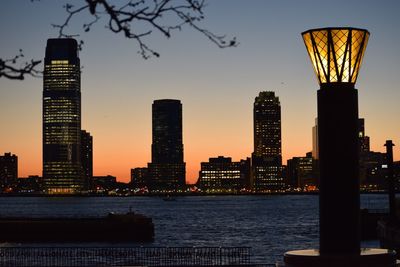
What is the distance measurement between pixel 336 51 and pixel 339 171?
7.67 feet

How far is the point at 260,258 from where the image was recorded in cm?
6088

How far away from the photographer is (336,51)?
1564cm

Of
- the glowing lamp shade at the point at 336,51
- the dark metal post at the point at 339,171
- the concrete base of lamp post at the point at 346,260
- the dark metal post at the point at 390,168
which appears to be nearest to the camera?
the concrete base of lamp post at the point at 346,260

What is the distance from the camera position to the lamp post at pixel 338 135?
15727 millimetres

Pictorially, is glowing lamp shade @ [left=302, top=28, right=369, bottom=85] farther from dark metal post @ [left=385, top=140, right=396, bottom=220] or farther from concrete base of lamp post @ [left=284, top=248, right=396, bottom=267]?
dark metal post @ [left=385, top=140, right=396, bottom=220]

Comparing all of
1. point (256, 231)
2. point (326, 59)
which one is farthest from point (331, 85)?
point (256, 231)

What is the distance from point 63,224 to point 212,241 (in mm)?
15202

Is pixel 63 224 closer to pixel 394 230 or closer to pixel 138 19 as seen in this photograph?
pixel 394 230

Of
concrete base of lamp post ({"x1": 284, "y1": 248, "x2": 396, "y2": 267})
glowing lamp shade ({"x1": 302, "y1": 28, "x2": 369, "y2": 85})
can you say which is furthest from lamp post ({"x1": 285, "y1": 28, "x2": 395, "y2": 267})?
concrete base of lamp post ({"x1": 284, "y1": 248, "x2": 396, "y2": 267})

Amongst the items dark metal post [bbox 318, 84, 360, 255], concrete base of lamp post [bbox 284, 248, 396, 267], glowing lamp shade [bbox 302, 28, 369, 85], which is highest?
glowing lamp shade [bbox 302, 28, 369, 85]

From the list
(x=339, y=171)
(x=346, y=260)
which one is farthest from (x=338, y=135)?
(x=346, y=260)

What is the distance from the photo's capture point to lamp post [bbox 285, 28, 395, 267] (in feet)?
51.6

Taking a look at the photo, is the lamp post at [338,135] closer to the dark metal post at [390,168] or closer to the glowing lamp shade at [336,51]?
the glowing lamp shade at [336,51]

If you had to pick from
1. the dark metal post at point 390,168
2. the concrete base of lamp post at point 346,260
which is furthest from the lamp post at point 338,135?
the dark metal post at point 390,168
